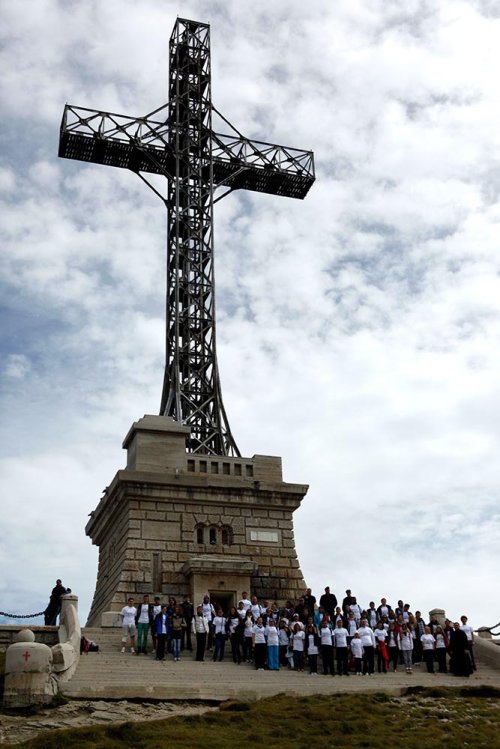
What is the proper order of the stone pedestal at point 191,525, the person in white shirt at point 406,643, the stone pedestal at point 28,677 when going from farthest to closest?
the stone pedestal at point 191,525 < the person in white shirt at point 406,643 < the stone pedestal at point 28,677

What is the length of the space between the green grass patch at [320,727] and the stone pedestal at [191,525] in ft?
34.0

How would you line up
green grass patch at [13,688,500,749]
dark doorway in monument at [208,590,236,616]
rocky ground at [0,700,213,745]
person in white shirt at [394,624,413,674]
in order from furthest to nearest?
dark doorway in monument at [208,590,236,616]
person in white shirt at [394,624,413,674]
rocky ground at [0,700,213,745]
green grass patch at [13,688,500,749]

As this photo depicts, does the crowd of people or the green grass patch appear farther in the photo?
the crowd of people

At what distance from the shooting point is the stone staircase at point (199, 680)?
18.1 metres

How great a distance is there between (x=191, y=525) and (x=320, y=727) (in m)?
13.9

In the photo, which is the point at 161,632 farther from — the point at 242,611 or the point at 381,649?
the point at 381,649

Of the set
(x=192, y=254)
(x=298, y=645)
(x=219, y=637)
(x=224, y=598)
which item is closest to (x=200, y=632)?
(x=219, y=637)

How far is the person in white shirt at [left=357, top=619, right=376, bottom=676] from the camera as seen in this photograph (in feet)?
74.2

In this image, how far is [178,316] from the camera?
35.8 metres

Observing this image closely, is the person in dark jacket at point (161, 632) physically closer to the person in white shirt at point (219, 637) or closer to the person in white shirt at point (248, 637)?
the person in white shirt at point (219, 637)

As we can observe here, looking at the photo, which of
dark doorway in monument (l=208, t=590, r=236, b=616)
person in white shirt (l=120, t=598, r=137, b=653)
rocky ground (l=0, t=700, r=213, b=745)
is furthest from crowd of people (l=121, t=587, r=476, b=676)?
rocky ground (l=0, t=700, r=213, b=745)

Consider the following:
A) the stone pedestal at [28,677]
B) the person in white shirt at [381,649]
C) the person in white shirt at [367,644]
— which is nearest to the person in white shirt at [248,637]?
the person in white shirt at [367,644]

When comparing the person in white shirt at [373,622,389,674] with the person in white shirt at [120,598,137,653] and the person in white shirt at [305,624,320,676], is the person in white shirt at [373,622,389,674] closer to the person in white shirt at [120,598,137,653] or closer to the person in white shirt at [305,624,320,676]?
the person in white shirt at [305,624,320,676]

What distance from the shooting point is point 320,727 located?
1675 centimetres
